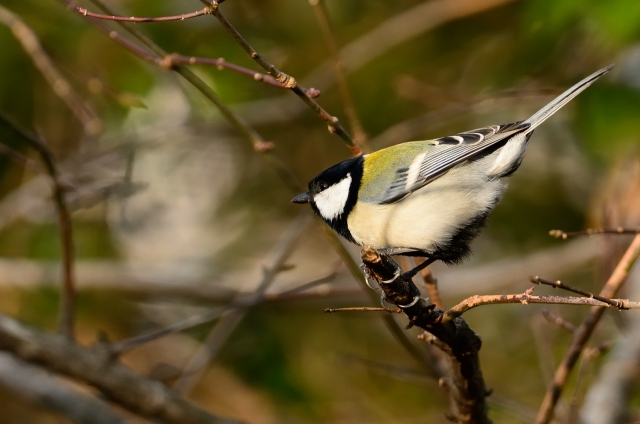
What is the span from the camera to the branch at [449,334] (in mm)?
1409

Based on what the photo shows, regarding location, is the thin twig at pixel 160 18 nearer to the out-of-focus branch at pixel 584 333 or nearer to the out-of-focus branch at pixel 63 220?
the out-of-focus branch at pixel 63 220

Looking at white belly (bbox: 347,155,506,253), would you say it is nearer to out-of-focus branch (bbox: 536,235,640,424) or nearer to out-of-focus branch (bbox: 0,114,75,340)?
out-of-focus branch (bbox: 536,235,640,424)

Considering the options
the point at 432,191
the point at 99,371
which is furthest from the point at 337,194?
the point at 99,371

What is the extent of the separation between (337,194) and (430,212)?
329 mm

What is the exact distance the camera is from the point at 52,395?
2.48 m

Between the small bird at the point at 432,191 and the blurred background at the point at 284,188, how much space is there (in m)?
0.84

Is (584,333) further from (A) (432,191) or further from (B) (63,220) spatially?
(B) (63,220)

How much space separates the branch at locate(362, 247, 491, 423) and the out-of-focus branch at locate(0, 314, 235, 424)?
91 cm

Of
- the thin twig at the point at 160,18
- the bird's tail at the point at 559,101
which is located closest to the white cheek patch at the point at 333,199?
the bird's tail at the point at 559,101

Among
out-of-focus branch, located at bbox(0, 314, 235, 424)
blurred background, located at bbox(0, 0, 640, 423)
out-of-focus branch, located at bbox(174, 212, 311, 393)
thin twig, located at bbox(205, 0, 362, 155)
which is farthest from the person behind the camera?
blurred background, located at bbox(0, 0, 640, 423)

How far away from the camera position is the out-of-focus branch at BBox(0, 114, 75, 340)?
76.3 inches

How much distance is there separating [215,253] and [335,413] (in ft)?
4.10

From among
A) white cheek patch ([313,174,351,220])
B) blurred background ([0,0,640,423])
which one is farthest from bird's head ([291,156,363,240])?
blurred background ([0,0,640,423])

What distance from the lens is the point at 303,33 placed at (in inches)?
148
